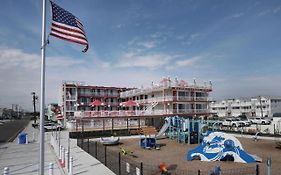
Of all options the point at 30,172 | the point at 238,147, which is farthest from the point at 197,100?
the point at 30,172

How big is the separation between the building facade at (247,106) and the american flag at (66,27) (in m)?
97.9

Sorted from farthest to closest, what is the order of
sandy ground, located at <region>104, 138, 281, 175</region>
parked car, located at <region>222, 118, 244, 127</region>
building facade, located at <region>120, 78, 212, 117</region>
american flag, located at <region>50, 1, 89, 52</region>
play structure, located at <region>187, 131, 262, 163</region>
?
1. parked car, located at <region>222, 118, 244, 127</region>
2. building facade, located at <region>120, 78, 212, 117</region>
3. play structure, located at <region>187, 131, 262, 163</region>
4. sandy ground, located at <region>104, 138, 281, 175</region>
5. american flag, located at <region>50, 1, 89, 52</region>

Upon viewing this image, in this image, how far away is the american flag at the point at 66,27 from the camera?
10.0 metres

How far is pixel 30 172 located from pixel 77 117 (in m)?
25.4

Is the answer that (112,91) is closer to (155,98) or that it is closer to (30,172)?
(155,98)

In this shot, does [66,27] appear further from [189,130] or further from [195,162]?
[189,130]

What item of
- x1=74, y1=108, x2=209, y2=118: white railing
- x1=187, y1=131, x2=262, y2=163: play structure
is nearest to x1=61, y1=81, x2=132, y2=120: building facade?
x1=74, y1=108, x2=209, y2=118: white railing

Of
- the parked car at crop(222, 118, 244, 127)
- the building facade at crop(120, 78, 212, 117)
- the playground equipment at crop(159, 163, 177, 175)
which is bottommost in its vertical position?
the parked car at crop(222, 118, 244, 127)

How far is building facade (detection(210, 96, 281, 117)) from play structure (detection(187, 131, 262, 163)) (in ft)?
287

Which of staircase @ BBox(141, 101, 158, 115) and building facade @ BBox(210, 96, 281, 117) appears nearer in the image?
staircase @ BBox(141, 101, 158, 115)

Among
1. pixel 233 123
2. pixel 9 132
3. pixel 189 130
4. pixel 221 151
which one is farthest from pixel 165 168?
pixel 233 123

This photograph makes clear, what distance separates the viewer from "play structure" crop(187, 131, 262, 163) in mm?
18203

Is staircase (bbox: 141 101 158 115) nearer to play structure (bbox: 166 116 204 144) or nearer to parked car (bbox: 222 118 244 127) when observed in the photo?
play structure (bbox: 166 116 204 144)

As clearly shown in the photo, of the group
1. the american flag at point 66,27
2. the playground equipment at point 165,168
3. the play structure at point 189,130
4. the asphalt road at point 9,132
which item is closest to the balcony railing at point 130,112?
the asphalt road at point 9,132
